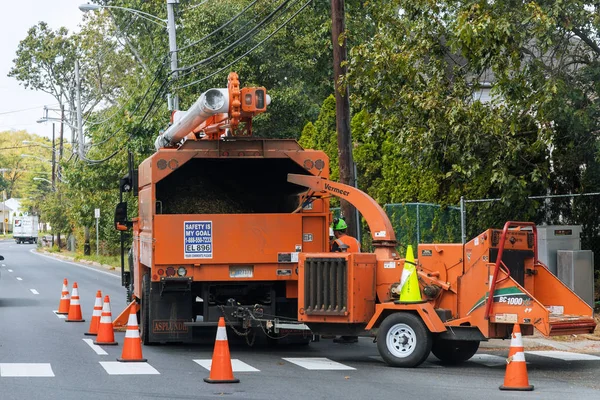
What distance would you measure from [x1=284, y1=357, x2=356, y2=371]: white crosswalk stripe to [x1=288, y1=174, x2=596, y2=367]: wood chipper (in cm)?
42

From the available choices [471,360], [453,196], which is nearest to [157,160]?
[471,360]

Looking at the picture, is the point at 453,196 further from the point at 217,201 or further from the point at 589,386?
the point at 589,386

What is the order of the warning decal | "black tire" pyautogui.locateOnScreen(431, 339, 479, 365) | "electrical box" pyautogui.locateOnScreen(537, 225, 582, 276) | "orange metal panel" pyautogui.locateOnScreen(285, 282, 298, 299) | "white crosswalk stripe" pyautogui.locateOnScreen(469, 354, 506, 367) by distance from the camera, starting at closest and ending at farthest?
"black tire" pyautogui.locateOnScreen(431, 339, 479, 365) < "white crosswalk stripe" pyautogui.locateOnScreen(469, 354, 506, 367) < the warning decal < "orange metal panel" pyautogui.locateOnScreen(285, 282, 298, 299) < "electrical box" pyautogui.locateOnScreen(537, 225, 582, 276)

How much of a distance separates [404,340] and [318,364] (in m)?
1.20

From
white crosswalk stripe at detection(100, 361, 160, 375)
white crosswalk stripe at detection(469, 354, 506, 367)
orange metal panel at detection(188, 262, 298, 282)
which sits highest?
orange metal panel at detection(188, 262, 298, 282)

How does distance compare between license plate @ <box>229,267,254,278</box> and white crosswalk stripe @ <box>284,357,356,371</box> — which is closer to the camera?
white crosswalk stripe @ <box>284,357,356,371</box>

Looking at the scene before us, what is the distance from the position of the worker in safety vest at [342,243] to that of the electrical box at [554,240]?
330 centimetres

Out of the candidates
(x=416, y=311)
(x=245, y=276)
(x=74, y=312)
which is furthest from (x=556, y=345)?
(x=74, y=312)

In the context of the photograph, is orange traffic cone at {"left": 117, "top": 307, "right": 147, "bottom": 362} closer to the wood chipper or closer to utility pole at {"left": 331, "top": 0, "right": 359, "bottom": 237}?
the wood chipper

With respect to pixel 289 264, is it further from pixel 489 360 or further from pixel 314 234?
pixel 489 360

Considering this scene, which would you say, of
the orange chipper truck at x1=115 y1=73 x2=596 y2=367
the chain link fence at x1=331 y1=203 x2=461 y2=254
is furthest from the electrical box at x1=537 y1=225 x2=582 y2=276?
the chain link fence at x1=331 y1=203 x2=461 y2=254

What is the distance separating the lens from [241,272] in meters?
14.3

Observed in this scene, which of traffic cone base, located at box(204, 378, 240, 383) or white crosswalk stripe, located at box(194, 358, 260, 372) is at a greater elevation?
traffic cone base, located at box(204, 378, 240, 383)

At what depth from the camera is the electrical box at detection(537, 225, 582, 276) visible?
16922 mm
